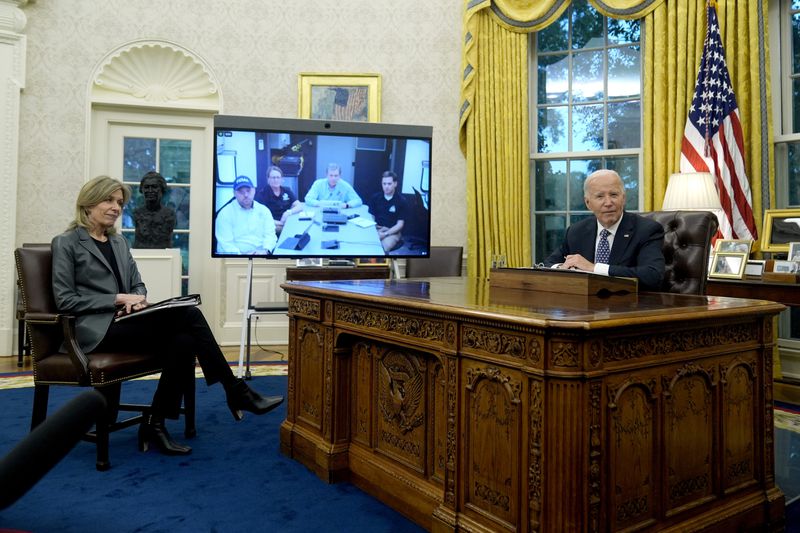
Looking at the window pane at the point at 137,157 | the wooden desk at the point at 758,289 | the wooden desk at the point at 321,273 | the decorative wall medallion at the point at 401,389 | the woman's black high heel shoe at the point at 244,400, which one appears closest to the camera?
the decorative wall medallion at the point at 401,389

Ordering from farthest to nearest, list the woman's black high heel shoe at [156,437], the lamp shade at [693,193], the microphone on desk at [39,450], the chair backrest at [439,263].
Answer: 1. the chair backrest at [439,263]
2. the lamp shade at [693,193]
3. the woman's black high heel shoe at [156,437]
4. the microphone on desk at [39,450]

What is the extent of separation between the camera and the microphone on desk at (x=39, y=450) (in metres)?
0.65

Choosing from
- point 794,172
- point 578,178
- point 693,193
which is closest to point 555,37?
point 578,178

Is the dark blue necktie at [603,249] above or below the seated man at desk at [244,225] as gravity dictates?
below

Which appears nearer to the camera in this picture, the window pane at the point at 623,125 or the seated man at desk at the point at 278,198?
the seated man at desk at the point at 278,198

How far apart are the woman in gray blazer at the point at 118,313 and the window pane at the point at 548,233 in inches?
128

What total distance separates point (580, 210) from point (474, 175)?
38.2 inches

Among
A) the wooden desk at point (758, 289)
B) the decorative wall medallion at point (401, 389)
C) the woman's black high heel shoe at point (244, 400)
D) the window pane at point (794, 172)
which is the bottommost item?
the woman's black high heel shoe at point (244, 400)

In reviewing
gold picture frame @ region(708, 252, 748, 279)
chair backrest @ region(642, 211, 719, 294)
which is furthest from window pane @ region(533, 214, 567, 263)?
chair backrest @ region(642, 211, 719, 294)

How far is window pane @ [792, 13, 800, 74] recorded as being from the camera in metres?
4.22

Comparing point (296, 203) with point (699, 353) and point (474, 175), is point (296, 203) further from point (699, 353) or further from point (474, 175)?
point (699, 353)

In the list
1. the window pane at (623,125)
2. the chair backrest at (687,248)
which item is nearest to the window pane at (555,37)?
the window pane at (623,125)

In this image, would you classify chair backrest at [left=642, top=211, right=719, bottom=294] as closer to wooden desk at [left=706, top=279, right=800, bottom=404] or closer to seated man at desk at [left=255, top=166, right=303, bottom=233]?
wooden desk at [left=706, top=279, right=800, bottom=404]

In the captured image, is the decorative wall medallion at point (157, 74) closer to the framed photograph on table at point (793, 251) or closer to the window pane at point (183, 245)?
the window pane at point (183, 245)
